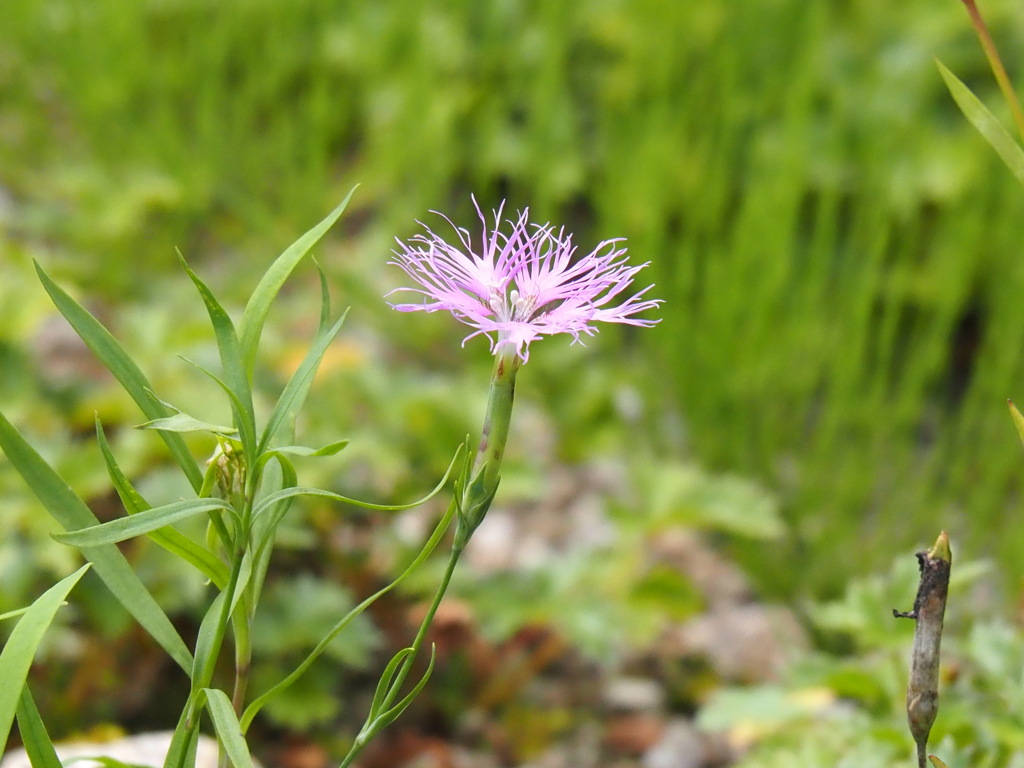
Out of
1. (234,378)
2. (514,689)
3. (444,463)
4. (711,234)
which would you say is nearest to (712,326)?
(711,234)

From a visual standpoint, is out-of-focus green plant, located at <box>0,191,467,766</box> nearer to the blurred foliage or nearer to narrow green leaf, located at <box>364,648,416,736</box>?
narrow green leaf, located at <box>364,648,416,736</box>

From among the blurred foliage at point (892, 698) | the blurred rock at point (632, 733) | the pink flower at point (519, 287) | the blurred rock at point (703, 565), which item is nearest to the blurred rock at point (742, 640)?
the blurred rock at point (703, 565)

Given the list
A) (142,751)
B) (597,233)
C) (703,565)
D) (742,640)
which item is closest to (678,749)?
(742,640)

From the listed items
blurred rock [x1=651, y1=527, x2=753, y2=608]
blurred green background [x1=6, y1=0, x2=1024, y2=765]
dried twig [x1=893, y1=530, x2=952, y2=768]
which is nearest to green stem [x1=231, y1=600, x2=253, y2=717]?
dried twig [x1=893, y1=530, x2=952, y2=768]

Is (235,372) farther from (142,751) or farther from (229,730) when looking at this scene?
(142,751)

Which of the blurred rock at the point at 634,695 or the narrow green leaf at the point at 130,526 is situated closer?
the narrow green leaf at the point at 130,526

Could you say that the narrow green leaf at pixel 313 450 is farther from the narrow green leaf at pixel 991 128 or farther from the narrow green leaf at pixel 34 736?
the narrow green leaf at pixel 991 128

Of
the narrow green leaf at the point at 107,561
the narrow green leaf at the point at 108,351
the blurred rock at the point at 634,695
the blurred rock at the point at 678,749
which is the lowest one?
the narrow green leaf at the point at 107,561
